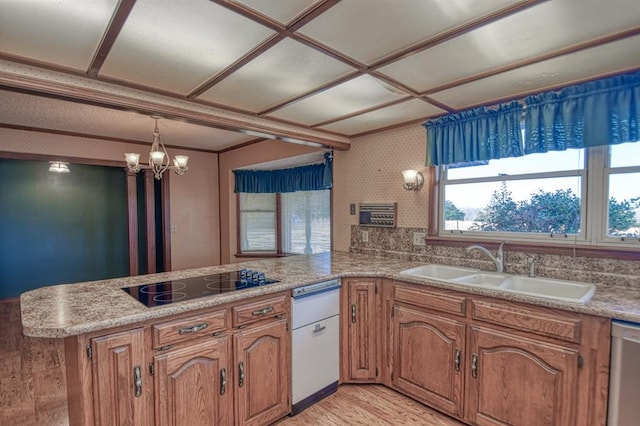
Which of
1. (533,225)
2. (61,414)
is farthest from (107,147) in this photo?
(533,225)

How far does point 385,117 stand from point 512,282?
1702 mm

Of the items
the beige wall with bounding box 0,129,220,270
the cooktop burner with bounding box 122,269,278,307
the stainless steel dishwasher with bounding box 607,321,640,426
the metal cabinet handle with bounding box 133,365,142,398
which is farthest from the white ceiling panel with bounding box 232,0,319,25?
the beige wall with bounding box 0,129,220,270

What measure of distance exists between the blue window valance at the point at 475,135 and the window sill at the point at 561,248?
0.67 m

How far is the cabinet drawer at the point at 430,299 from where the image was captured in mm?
2125

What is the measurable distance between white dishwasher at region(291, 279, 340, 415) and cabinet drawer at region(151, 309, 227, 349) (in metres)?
0.54

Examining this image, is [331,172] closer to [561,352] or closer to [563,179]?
[563,179]

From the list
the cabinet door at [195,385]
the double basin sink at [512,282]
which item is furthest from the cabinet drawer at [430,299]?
the cabinet door at [195,385]

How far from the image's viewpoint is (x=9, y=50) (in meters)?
1.63

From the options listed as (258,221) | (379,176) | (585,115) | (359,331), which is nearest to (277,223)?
(258,221)

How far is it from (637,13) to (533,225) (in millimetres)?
1460

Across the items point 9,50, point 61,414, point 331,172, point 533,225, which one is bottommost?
point 61,414

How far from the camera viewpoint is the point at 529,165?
2502 millimetres

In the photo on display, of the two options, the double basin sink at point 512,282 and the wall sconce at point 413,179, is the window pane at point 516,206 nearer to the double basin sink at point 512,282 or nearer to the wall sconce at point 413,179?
the wall sconce at point 413,179

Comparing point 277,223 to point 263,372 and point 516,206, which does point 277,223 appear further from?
point 516,206
